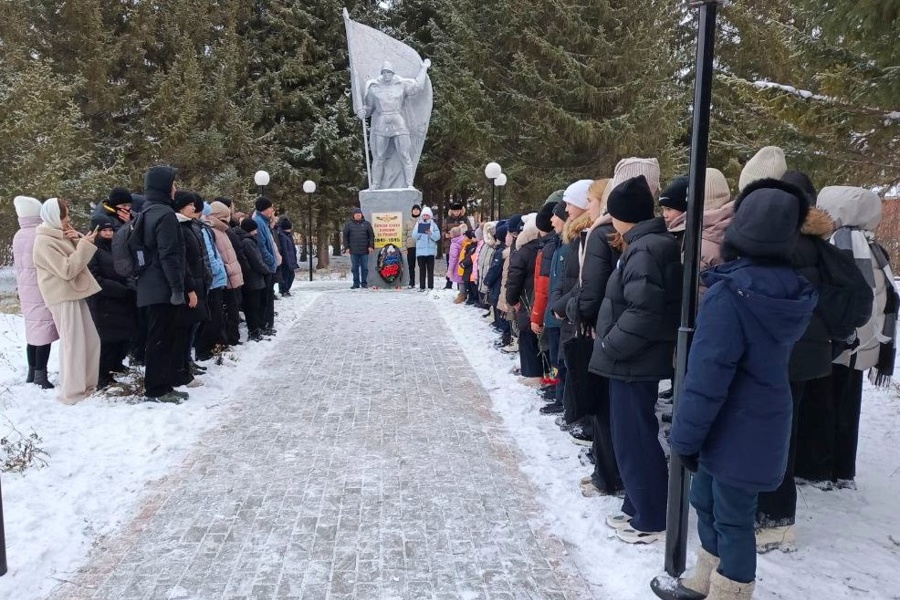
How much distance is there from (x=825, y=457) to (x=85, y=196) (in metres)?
17.6

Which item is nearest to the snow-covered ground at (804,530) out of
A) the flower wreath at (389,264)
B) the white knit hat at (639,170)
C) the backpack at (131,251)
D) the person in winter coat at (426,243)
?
the white knit hat at (639,170)

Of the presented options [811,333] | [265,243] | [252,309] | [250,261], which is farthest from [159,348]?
[811,333]

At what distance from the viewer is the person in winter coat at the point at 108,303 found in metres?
6.09

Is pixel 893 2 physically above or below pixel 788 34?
below

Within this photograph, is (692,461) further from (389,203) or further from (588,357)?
(389,203)

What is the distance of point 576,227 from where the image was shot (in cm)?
462

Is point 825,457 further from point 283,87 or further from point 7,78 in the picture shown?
point 283,87

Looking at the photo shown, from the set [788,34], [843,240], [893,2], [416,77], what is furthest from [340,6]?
[843,240]

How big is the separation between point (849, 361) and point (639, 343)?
1.61 m

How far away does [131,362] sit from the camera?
279 inches

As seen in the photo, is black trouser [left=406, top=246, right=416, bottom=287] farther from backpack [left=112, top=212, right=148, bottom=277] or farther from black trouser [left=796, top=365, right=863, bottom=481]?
black trouser [left=796, top=365, right=863, bottom=481]

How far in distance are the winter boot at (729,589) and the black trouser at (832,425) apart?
1797mm

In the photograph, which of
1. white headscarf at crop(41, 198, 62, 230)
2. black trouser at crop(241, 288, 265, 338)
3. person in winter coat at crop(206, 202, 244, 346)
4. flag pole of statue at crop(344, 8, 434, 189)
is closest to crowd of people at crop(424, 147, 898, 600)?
person in winter coat at crop(206, 202, 244, 346)

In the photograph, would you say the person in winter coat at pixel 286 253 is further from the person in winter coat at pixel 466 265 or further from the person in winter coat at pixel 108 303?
the person in winter coat at pixel 108 303
